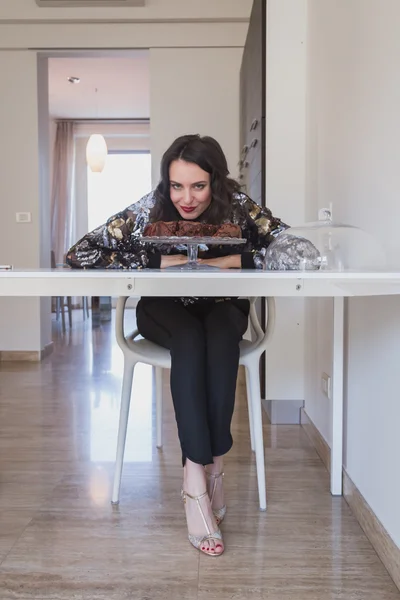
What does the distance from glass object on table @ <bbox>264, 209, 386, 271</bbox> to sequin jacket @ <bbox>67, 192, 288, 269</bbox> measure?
140mm

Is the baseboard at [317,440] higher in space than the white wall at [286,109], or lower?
lower

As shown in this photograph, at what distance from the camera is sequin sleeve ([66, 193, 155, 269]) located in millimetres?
1395

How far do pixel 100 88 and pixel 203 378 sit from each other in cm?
575

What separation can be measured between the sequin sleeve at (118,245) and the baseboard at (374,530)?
82 centimetres

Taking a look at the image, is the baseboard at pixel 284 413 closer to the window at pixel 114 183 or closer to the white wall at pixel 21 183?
the white wall at pixel 21 183

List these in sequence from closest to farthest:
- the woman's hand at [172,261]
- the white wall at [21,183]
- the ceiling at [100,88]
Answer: the woman's hand at [172,261] → the white wall at [21,183] → the ceiling at [100,88]

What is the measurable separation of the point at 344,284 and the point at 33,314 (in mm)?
3311

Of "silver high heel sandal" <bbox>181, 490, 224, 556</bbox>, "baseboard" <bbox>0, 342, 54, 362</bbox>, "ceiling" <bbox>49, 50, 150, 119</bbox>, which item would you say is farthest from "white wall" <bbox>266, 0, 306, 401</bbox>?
"ceiling" <bbox>49, 50, 150, 119</bbox>

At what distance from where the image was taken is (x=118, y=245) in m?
1.50

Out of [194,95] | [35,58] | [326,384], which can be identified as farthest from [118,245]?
[35,58]

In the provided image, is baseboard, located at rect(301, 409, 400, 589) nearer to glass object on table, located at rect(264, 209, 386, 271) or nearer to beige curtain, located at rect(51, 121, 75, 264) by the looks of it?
glass object on table, located at rect(264, 209, 386, 271)

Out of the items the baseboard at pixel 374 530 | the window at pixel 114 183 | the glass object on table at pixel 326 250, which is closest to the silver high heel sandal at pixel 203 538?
the baseboard at pixel 374 530

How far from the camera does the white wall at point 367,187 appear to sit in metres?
1.21

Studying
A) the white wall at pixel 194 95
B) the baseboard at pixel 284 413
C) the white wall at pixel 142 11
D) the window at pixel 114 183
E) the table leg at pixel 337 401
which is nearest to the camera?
the table leg at pixel 337 401
